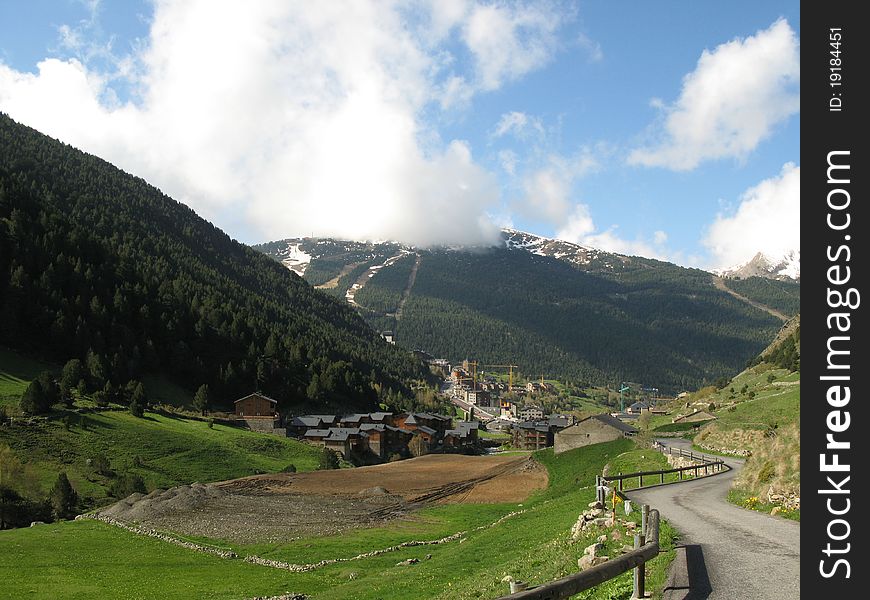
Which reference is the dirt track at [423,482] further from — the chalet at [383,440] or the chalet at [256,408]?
the chalet at [256,408]

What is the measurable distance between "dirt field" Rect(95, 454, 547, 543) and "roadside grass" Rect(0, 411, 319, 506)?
7.25m

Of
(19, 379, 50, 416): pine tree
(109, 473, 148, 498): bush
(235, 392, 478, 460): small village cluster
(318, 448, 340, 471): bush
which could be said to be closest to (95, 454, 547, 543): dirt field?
(109, 473, 148, 498): bush

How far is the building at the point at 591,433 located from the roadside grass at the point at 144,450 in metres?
39.5

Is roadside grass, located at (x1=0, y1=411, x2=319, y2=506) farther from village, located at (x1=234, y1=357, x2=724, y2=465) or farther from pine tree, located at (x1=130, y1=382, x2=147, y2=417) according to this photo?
village, located at (x1=234, y1=357, x2=724, y2=465)

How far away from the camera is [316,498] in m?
67.8

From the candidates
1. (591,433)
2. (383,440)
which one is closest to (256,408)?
(383,440)

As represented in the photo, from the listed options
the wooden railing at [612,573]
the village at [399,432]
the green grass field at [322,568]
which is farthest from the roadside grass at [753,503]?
the village at [399,432]

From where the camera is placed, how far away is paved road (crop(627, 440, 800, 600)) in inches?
565

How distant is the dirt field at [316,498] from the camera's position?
177 ft

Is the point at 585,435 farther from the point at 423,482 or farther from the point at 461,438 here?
the point at 461,438

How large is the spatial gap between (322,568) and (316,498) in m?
28.4

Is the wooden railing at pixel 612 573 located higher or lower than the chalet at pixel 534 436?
higher
